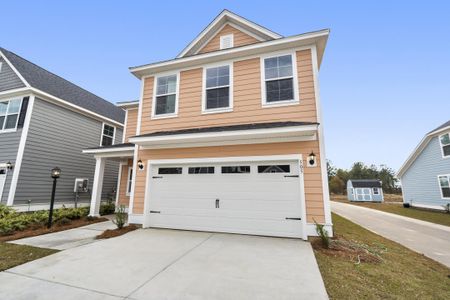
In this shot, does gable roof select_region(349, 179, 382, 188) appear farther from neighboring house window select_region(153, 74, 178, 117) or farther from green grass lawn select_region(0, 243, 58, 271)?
green grass lawn select_region(0, 243, 58, 271)

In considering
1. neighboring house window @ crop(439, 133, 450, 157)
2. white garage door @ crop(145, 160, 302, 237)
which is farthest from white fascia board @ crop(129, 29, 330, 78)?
neighboring house window @ crop(439, 133, 450, 157)

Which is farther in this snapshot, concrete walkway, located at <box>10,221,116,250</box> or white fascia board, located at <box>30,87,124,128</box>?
white fascia board, located at <box>30,87,124,128</box>

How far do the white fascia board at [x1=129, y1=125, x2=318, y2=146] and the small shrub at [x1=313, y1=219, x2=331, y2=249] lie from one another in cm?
252

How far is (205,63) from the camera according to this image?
746 centimetres

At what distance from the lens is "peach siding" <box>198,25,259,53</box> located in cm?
766

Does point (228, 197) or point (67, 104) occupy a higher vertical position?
point (67, 104)

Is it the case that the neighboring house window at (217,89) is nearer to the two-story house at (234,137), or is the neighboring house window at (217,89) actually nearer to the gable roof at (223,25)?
the two-story house at (234,137)

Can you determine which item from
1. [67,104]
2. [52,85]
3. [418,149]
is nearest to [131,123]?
[67,104]

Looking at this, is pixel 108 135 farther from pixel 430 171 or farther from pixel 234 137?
pixel 430 171

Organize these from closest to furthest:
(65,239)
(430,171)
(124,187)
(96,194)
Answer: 1. (65,239)
2. (96,194)
3. (124,187)
4. (430,171)

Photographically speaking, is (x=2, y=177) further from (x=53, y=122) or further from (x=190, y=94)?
(x=190, y=94)

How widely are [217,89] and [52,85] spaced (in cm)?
1044

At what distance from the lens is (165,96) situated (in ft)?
25.6

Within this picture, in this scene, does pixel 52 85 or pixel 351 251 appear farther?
pixel 52 85
